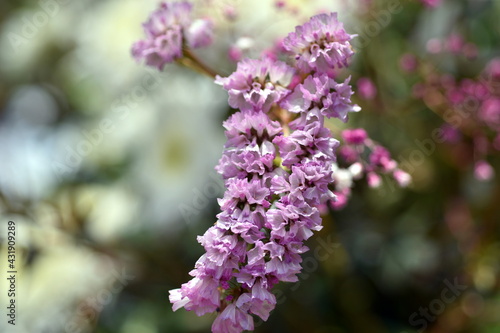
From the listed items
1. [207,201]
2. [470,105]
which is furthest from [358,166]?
[207,201]

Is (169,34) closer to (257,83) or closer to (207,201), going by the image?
(257,83)

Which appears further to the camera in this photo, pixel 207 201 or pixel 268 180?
pixel 207 201

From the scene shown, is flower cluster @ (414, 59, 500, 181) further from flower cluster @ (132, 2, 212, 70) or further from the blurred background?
flower cluster @ (132, 2, 212, 70)

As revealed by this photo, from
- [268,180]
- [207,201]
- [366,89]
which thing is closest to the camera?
[268,180]

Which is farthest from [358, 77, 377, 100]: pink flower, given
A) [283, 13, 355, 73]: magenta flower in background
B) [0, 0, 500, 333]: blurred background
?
[283, 13, 355, 73]: magenta flower in background

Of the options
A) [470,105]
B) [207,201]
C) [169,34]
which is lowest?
[207,201]

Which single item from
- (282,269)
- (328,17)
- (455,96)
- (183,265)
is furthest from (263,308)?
(183,265)

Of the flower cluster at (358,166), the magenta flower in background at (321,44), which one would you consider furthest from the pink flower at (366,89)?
the magenta flower in background at (321,44)
